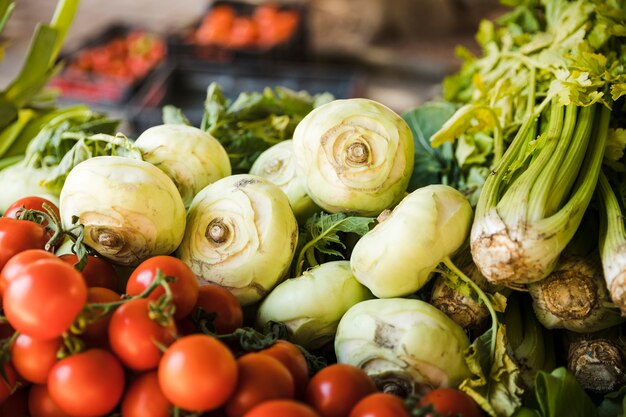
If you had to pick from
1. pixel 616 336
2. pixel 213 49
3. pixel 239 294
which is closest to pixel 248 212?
pixel 239 294

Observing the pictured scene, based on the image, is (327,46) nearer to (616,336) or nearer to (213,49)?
(213,49)

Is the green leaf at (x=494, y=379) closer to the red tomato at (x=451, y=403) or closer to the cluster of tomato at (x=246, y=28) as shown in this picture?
the red tomato at (x=451, y=403)

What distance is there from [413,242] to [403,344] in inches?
8.4

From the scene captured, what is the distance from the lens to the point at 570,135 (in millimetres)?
1452

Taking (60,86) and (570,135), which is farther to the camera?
(60,86)

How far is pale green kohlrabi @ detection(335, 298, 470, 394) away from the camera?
1.23m

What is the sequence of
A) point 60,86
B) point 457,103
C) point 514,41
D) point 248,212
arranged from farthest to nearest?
point 60,86, point 457,103, point 514,41, point 248,212

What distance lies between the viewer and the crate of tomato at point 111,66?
14.8 ft

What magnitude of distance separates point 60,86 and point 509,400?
4371 mm

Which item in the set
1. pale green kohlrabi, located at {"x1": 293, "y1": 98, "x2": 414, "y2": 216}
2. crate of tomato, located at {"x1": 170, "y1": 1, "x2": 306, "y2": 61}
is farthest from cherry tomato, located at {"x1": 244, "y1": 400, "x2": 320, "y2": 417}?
crate of tomato, located at {"x1": 170, "y1": 1, "x2": 306, "y2": 61}

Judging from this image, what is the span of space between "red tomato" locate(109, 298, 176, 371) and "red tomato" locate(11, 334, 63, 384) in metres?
0.10

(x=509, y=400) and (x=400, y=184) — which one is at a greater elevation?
(x=400, y=184)

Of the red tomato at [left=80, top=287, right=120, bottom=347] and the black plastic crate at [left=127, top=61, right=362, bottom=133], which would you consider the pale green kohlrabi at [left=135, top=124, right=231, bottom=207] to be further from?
the black plastic crate at [left=127, top=61, right=362, bottom=133]

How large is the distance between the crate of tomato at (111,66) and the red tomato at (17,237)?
11.0 ft
